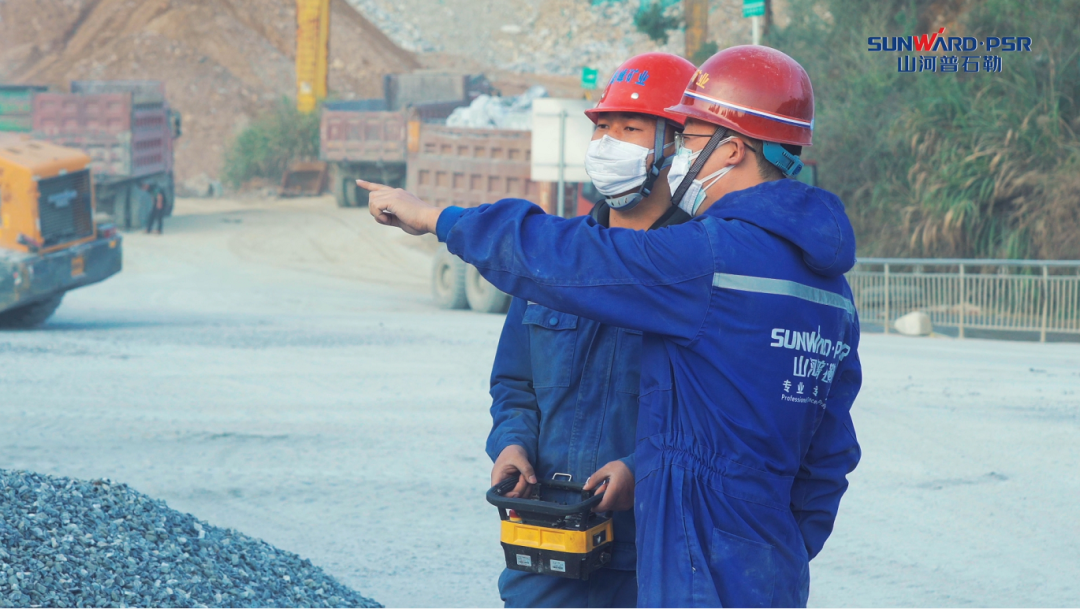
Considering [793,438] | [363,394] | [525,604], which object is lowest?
[363,394]

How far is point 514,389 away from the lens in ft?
9.40

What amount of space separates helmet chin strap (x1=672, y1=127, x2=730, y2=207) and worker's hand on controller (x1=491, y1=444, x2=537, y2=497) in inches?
30.1

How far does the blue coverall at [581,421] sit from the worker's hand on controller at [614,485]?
0.10ft

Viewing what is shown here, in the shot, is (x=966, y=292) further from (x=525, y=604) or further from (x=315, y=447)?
(x=525, y=604)

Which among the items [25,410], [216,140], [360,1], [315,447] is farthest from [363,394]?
[360,1]

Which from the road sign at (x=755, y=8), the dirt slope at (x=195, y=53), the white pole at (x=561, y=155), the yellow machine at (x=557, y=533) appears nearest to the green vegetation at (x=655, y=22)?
the road sign at (x=755, y=8)

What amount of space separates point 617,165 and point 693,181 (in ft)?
1.22

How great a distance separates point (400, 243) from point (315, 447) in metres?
15.5

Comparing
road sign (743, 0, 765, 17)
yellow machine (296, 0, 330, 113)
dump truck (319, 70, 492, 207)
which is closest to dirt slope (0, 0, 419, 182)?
yellow machine (296, 0, 330, 113)

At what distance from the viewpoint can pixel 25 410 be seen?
8.23 metres

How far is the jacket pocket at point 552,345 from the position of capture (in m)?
2.64

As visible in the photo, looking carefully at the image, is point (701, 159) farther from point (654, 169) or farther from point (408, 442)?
point (408, 442)

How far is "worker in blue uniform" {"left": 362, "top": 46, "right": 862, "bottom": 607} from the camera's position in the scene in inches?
83.7

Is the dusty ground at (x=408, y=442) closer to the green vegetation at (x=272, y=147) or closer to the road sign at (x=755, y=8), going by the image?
the road sign at (x=755, y=8)
